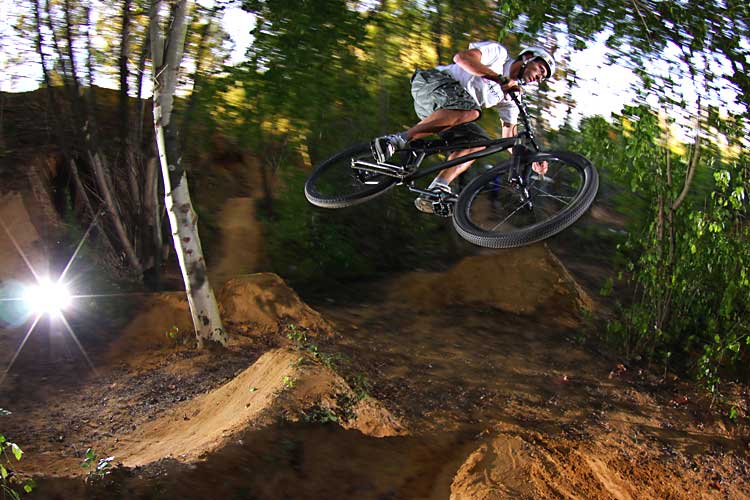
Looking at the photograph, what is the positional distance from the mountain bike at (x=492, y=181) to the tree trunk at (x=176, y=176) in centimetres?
152

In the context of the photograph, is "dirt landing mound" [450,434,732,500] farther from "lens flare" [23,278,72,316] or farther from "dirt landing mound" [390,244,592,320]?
"lens flare" [23,278,72,316]

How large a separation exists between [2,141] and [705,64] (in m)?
9.52

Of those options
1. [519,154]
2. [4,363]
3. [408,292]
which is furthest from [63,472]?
[408,292]

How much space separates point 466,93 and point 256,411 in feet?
9.62

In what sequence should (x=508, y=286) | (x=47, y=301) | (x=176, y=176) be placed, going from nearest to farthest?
(x=176, y=176), (x=47, y=301), (x=508, y=286)

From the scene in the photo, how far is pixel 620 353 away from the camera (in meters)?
8.53

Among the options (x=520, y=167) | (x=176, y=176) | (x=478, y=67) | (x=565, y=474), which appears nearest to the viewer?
(x=478, y=67)

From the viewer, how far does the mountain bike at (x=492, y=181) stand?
477cm

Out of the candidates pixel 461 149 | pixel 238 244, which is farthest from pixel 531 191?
pixel 238 244

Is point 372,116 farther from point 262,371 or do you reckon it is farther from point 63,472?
point 63,472

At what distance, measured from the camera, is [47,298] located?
8750 millimetres

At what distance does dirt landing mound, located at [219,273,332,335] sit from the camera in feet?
27.5

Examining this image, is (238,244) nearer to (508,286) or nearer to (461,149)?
(508,286)

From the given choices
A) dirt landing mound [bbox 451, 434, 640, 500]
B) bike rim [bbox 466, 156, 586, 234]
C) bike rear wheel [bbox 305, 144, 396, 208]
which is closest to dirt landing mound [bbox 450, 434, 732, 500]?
dirt landing mound [bbox 451, 434, 640, 500]
